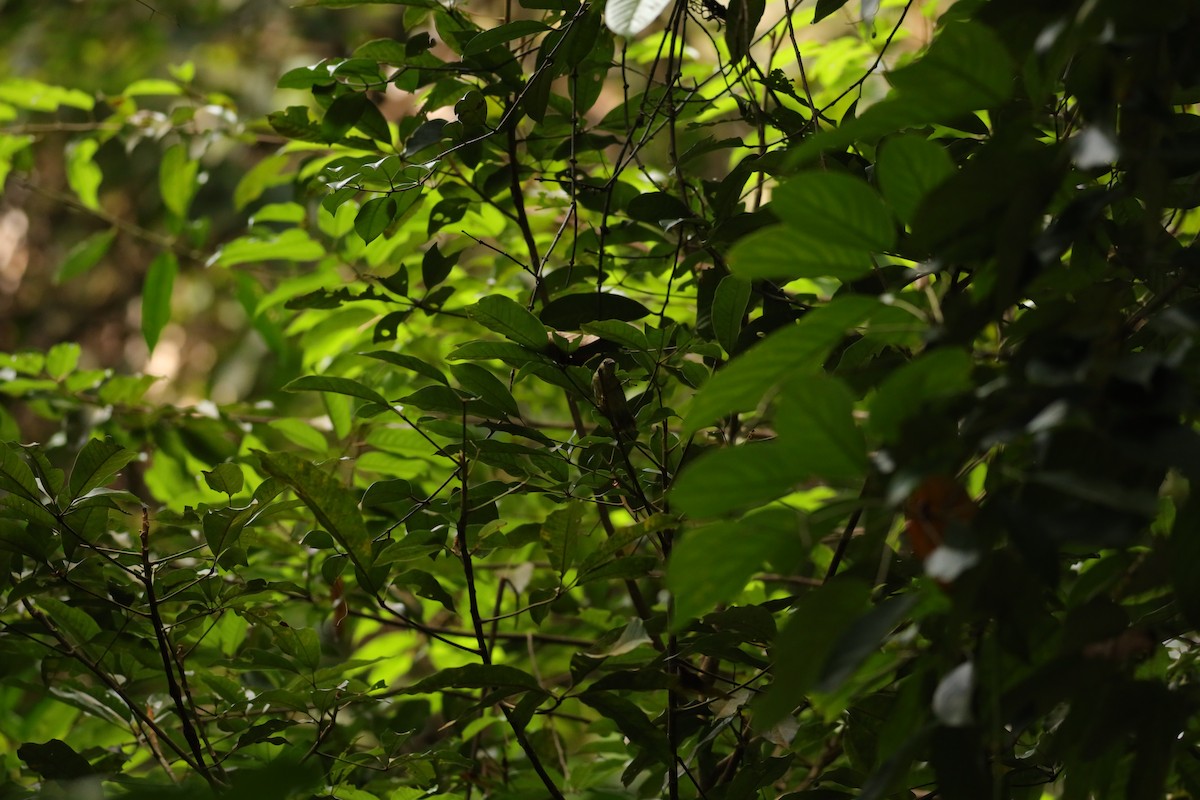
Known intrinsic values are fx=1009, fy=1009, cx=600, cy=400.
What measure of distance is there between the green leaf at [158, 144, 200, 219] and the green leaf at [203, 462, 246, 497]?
729 mm

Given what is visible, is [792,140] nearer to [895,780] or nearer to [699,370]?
[699,370]

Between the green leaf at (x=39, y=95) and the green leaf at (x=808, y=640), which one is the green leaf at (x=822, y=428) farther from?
the green leaf at (x=39, y=95)

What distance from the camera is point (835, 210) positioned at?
0.42 m

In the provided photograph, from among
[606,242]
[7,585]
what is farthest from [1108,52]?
[7,585]

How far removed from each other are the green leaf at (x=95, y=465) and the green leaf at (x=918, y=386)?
55 cm

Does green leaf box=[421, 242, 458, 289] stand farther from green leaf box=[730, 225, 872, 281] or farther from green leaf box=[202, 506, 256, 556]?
green leaf box=[730, 225, 872, 281]

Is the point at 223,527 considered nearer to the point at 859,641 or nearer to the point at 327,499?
the point at 327,499

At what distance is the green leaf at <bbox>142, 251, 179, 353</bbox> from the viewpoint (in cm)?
134

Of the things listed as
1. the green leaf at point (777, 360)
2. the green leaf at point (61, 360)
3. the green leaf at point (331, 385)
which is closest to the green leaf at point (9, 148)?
the green leaf at point (61, 360)

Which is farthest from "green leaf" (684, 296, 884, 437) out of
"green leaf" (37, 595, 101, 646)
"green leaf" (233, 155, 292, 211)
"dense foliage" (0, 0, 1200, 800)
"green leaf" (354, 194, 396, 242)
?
"green leaf" (233, 155, 292, 211)

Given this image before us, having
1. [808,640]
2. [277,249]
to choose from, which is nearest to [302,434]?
[277,249]

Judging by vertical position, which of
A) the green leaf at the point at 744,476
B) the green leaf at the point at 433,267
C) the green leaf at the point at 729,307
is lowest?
the green leaf at the point at 744,476

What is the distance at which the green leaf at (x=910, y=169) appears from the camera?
433mm

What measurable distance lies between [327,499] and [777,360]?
36 centimetres
